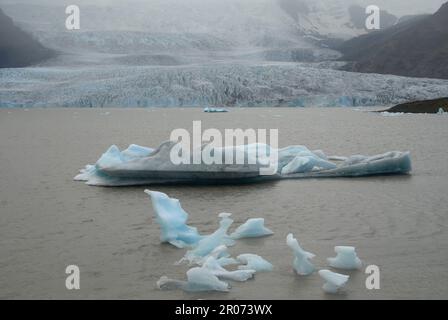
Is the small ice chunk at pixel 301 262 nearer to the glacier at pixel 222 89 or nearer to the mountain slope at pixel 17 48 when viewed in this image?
the glacier at pixel 222 89

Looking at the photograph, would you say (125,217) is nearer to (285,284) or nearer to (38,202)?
(38,202)

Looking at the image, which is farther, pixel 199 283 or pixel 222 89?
pixel 222 89

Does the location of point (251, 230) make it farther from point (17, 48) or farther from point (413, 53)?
point (413, 53)

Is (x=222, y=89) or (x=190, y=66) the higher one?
(x=190, y=66)

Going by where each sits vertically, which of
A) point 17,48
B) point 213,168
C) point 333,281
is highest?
point 17,48

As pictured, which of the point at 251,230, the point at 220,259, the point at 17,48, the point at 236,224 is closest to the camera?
the point at 220,259

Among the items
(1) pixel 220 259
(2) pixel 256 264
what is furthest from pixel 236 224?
(2) pixel 256 264

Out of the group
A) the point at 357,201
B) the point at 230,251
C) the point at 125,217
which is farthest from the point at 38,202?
the point at 357,201
